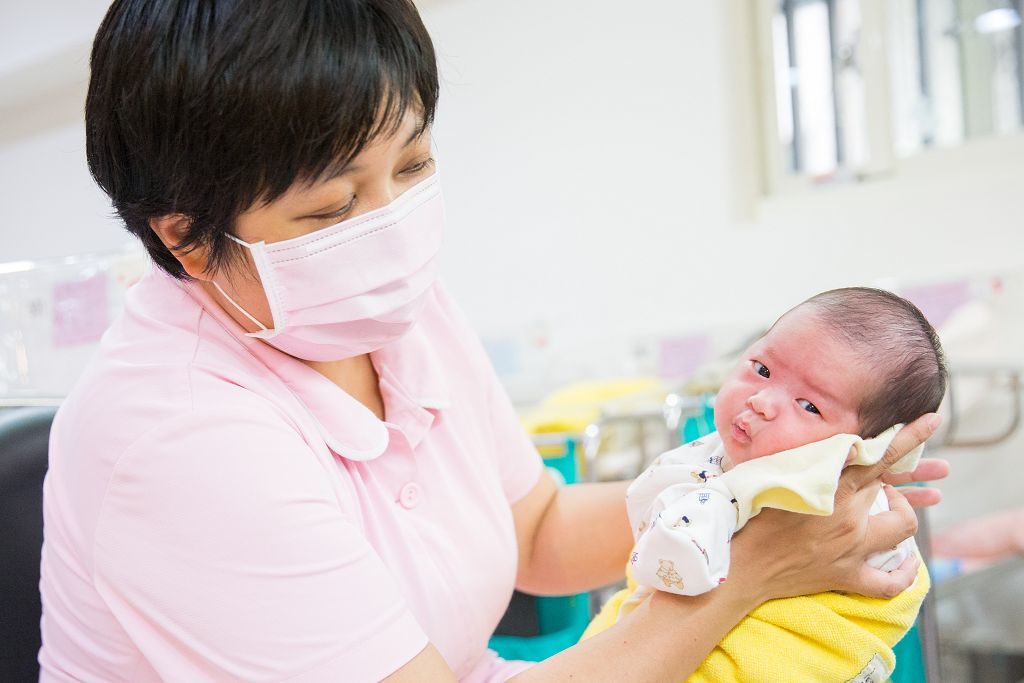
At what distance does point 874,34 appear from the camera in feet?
9.91

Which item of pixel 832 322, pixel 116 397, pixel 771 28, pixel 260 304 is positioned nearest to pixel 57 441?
pixel 116 397

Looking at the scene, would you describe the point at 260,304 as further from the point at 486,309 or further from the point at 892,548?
the point at 486,309

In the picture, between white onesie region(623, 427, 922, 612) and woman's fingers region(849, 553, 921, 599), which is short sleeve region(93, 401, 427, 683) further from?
woman's fingers region(849, 553, 921, 599)

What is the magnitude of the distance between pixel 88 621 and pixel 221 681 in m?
0.18

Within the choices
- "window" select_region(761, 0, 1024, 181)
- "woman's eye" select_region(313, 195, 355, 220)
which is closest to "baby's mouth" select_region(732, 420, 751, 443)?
"woman's eye" select_region(313, 195, 355, 220)

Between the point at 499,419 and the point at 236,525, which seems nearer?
the point at 236,525

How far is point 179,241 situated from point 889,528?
75 cm

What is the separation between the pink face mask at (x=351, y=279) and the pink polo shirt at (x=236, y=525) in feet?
0.16

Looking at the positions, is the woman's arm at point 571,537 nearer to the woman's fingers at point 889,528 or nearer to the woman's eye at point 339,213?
the woman's fingers at point 889,528

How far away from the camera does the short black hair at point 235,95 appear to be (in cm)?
79

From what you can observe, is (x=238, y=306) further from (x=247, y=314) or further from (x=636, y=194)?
(x=636, y=194)

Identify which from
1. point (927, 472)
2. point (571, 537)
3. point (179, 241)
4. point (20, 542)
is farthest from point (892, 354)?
point (20, 542)

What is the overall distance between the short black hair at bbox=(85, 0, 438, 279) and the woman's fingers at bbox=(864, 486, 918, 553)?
1.98ft

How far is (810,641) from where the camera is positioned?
2.90 ft
